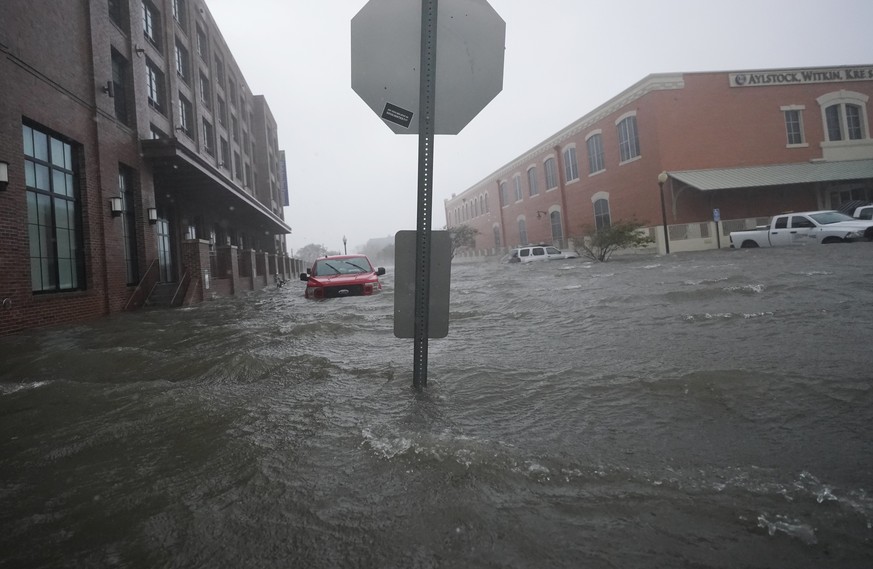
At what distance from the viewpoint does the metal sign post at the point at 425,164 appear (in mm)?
3045

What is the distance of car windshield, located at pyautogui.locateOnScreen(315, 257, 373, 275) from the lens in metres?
11.6

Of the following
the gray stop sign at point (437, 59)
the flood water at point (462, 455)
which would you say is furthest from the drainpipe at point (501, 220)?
the gray stop sign at point (437, 59)

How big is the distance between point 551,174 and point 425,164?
34370mm

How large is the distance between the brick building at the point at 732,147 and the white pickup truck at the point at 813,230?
4.96 metres

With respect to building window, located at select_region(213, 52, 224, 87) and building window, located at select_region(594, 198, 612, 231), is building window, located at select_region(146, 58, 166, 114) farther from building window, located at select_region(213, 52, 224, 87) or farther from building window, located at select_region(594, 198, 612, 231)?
building window, located at select_region(594, 198, 612, 231)

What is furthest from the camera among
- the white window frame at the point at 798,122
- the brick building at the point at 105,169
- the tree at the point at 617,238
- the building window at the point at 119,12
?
the white window frame at the point at 798,122

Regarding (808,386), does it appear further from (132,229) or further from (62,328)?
(132,229)

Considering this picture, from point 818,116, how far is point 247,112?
37.9 meters

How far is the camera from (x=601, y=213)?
29344mm

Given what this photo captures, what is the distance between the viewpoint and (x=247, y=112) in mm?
35062

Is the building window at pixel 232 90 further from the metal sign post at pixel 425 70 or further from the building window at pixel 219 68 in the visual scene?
the metal sign post at pixel 425 70

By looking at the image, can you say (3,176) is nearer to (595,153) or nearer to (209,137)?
(209,137)

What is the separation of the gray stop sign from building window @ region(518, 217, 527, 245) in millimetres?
38994

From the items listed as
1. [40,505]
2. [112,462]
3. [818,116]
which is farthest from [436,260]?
[818,116]
